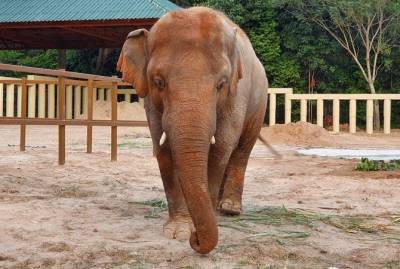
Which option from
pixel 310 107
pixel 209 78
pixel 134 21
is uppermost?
pixel 134 21

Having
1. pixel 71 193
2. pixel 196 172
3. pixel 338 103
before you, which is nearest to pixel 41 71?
pixel 71 193

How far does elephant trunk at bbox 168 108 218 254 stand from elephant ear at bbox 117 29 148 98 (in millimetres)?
681

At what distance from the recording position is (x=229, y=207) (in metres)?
4.86

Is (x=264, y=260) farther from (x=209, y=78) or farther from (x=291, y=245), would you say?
(x=209, y=78)

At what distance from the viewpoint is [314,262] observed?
134 inches

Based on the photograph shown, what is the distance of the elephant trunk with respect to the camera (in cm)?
310

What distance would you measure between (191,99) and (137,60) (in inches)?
31.1

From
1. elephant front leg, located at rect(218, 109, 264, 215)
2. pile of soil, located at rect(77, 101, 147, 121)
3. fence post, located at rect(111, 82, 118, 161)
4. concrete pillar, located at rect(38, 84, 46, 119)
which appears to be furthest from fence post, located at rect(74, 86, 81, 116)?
elephant front leg, located at rect(218, 109, 264, 215)

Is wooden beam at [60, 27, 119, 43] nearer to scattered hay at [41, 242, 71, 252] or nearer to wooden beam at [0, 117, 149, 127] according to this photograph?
wooden beam at [0, 117, 149, 127]

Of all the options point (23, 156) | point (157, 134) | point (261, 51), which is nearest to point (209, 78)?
point (157, 134)

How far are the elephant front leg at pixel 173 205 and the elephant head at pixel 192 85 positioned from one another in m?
0.46

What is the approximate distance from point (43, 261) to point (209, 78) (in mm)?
1358

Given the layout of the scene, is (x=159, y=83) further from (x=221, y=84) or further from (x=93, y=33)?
(x=93, y=33)

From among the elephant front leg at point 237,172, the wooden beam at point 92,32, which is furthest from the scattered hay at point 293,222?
the wooden beam at point 92,32
